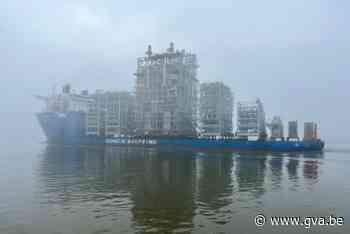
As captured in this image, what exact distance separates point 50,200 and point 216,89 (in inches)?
3228

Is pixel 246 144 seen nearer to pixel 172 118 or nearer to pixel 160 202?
pixel 172 118

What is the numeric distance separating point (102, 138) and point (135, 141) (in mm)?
14193

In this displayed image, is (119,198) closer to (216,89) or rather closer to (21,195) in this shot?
(21,195)

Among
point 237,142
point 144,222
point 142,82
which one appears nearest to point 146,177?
point 144,222

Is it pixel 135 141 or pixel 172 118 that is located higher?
pixel 172 118

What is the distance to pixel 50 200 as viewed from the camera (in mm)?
22219

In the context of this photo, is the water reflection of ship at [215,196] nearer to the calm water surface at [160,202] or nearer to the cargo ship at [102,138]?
the calm water surface at [160,202]

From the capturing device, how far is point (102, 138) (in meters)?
113

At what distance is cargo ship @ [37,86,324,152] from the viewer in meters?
86.4

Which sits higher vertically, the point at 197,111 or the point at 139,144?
the point at 197,111

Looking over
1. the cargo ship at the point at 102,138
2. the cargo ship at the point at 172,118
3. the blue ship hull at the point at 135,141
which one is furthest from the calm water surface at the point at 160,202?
the cargo ship at the point at 172,118

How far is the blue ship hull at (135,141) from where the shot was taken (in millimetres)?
85875

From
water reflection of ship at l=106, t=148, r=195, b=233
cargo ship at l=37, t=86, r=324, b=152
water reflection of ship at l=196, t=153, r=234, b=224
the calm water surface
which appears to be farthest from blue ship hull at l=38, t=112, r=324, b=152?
water reflection of ship at l=106, t=148, r=195, b=233

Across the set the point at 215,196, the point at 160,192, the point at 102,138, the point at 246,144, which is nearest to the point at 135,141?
the point at 102,138
